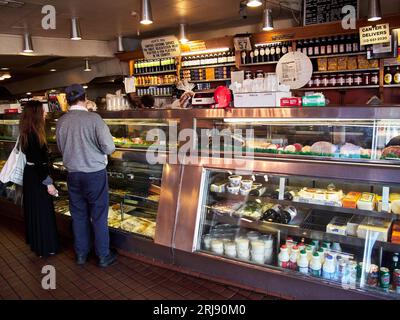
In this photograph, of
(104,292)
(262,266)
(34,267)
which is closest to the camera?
(262,266)

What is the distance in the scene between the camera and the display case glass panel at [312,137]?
2.40 meters

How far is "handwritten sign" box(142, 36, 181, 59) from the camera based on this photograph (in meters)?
7.31

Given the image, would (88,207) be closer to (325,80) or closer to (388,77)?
(325,80)

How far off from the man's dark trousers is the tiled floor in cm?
23

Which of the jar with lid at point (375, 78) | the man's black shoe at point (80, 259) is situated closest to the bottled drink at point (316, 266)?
the man's black shoe at point (80, 259)

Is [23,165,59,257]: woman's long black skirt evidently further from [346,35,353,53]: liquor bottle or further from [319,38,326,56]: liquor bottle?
→ [346,35,353,53]: liquor bottle

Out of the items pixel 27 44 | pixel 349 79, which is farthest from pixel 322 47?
pixel 27 44

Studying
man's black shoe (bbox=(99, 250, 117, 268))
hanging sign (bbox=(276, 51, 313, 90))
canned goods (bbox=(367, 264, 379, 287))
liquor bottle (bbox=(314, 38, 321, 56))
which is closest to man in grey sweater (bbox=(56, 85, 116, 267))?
man's black shoe (bbox=(99, 250, 117, 268))

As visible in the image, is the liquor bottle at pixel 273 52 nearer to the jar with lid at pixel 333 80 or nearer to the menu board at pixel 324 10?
the menu board at pixel 324 10

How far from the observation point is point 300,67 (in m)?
6.09

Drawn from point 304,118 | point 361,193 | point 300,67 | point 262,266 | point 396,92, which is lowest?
point 262,266

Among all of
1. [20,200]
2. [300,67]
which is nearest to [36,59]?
[20,200]
